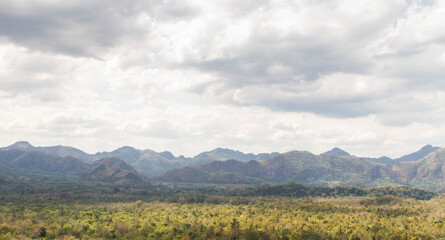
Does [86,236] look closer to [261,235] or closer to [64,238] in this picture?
[64,238]

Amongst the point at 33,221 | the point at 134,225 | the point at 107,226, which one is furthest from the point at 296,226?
the point at 33,221

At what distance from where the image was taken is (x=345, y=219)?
610 feet

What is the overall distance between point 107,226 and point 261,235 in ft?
250

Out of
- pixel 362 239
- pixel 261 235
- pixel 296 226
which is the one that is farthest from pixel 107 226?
pixel 362 239

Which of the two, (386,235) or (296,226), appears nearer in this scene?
(386,235)

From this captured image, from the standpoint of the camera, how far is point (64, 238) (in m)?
139

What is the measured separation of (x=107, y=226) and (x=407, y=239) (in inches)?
5446

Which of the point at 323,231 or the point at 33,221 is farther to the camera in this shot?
the point at 33,221

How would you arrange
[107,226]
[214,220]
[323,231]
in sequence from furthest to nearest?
[214,220] < [107,226] < [323,231]

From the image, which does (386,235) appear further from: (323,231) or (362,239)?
(323,231)

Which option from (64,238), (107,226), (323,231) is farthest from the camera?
(107,226)

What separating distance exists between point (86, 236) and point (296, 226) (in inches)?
3821

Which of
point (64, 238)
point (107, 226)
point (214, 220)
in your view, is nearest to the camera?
point (64, 238)

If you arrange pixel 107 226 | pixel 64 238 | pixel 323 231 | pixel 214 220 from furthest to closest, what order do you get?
1. pixel 214 220
2. pixel 107 226
3. pixel 323 231
4. pixel 64 238
